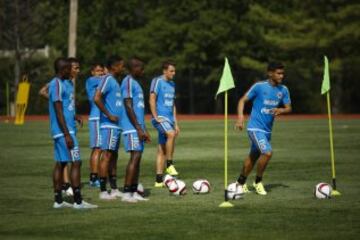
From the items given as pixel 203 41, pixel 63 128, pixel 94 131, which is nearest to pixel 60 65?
pixel 63 128

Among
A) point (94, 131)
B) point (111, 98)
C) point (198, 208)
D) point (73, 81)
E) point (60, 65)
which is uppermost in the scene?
point (60, 65)

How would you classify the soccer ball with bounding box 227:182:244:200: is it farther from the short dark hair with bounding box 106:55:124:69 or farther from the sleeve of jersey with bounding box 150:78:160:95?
the sleeve of jersey with bounding box 150:78:160:95

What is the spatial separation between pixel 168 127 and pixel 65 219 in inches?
232

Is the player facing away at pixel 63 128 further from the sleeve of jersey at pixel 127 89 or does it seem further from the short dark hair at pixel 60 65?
the sleeve of jersey at pixel 127 89

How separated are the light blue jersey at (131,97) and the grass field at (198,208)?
1.19m

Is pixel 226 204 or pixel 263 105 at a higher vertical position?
pixel 263 105

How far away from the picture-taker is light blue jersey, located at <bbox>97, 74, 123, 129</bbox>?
52.3ft

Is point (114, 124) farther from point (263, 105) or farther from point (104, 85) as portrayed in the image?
point (263, 105)

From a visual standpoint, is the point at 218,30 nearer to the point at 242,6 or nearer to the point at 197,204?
the point at 242,6

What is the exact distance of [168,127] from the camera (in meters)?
A: 18.9

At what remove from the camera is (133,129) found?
1568 centimetres

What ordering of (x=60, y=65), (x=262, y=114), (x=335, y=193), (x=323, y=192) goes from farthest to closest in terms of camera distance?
1. (x=262, y=114)
2. (x=335, y=193)
3. (x=323, y=192)
4. (x=60, y=65)

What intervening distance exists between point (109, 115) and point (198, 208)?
2.36 metres

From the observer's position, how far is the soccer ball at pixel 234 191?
1537 cm
